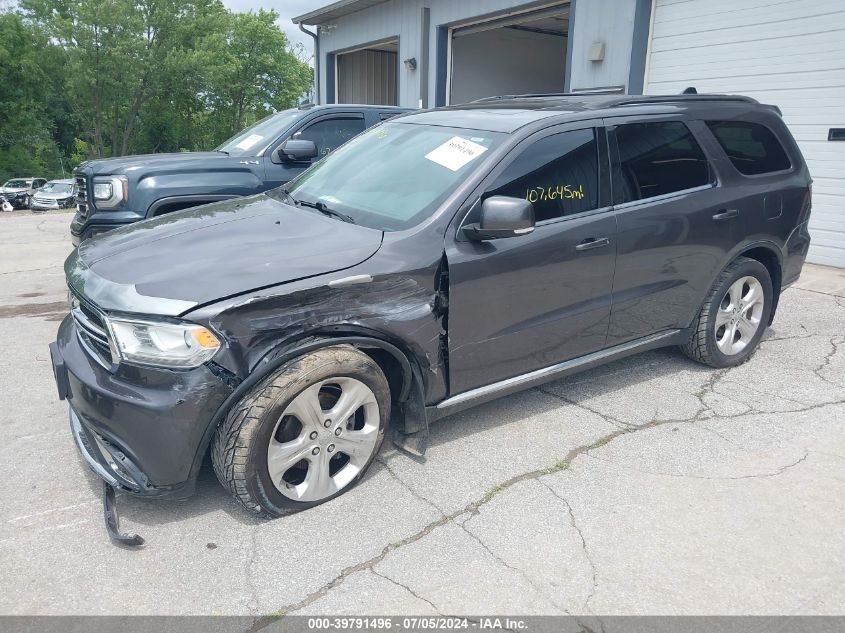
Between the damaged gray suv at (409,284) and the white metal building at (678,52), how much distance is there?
14.1ft

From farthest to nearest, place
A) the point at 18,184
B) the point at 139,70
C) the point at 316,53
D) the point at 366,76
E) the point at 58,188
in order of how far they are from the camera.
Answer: the point at 139,70, the point at 18,184, the point at 58,188, the point at 366,76, the point at 316,53

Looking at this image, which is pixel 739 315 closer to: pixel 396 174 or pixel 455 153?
pixel 455 153

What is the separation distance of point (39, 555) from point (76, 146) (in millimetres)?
50801

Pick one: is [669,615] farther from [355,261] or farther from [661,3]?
[661,3]

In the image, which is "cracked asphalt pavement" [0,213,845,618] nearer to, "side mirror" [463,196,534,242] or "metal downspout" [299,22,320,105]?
"side mirror" [463,196,534,242]

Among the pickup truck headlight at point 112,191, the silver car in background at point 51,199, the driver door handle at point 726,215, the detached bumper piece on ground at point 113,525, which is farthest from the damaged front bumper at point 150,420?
the silver car in background at point 51,199

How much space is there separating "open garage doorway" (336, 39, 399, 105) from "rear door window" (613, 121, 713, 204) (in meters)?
16.0

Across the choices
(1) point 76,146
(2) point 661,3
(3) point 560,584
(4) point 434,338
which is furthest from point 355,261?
(1) point 76,146

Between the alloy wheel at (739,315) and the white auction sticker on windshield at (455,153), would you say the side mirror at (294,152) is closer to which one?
the white auction sticker on windshield at (455,153)

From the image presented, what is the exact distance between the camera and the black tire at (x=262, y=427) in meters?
2.78

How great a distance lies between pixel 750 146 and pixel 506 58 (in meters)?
14.2

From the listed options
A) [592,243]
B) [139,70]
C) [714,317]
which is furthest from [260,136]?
[139,70]

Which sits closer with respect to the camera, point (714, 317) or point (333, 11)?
point (714, 317)

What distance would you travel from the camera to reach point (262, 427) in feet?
9.14
